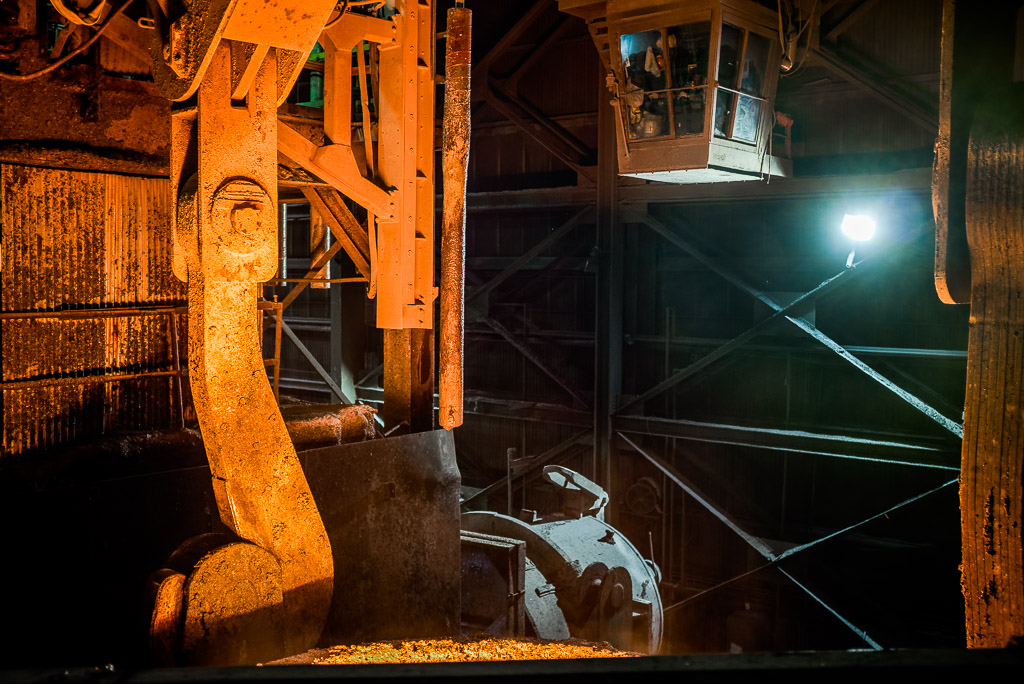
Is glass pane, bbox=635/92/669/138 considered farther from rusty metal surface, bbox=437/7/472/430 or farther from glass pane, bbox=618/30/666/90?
rusty metal surface, bbox=437/7/472/430

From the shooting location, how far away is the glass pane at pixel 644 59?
31.4 ft

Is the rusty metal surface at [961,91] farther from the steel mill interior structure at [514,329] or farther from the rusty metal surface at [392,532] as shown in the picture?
the rusty metal surface at [392,532]

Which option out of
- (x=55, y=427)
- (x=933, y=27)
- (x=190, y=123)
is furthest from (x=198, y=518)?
(x=933, y=27)

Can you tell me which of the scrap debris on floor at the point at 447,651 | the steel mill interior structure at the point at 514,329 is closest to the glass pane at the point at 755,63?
the steel mill interior structure at the point at 514,329

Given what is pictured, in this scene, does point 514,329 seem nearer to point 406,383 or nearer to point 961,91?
point 406,383

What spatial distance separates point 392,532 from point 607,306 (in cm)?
820

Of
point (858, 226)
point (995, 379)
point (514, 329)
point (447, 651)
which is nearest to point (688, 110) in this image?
point (858, 226)

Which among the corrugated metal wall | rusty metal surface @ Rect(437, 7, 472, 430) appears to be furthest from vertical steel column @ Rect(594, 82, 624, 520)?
the corrugated metal wall

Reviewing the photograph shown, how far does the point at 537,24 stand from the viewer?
1443cm

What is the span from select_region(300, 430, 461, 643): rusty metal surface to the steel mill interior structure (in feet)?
0.08

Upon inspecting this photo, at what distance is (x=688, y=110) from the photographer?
9.70 meters

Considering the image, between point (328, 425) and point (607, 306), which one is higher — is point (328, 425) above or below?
below

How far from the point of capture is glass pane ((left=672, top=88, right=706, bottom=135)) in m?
9.55

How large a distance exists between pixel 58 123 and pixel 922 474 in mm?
10946
